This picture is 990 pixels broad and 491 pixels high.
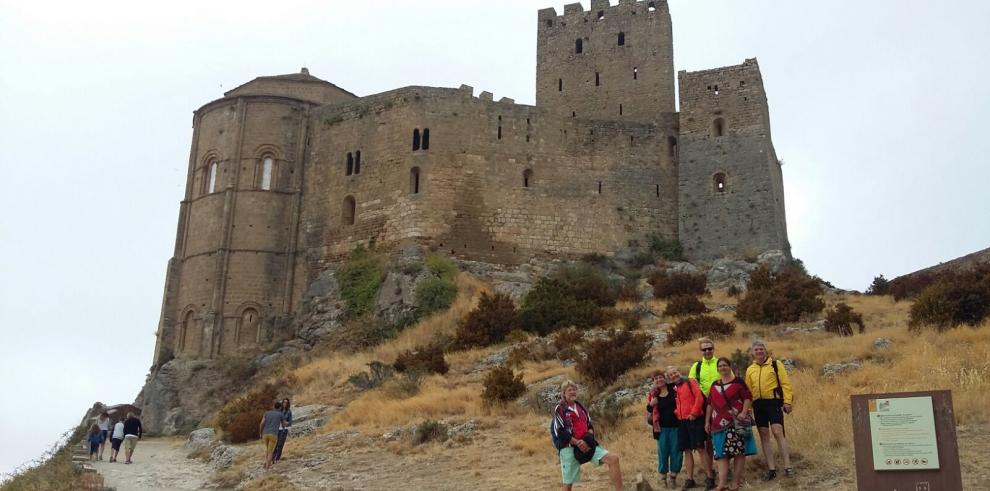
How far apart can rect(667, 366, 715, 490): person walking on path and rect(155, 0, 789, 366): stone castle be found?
55.9 feet

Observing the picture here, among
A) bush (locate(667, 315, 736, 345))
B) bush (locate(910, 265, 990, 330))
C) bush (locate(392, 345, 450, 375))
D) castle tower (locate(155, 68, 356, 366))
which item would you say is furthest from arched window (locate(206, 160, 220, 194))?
bush (locate(910, 265, 990, 330))

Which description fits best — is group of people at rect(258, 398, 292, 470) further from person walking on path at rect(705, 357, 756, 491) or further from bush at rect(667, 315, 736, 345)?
bush at rect(667, 315, 736, 345)

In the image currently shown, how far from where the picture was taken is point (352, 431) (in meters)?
14.1

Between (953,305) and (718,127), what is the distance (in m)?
13.1

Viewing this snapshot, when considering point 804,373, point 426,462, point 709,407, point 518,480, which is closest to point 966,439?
point 709,407

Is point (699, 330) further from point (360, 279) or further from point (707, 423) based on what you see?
point (360, 279)

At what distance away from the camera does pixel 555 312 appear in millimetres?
20516

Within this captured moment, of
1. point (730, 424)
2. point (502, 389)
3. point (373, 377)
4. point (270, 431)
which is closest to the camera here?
point (730, 424)

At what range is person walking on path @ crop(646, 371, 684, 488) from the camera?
8.40 meters

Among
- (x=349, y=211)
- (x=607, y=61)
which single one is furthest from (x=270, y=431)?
(x=607, y=61)

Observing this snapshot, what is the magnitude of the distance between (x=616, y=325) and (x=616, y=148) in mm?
8890

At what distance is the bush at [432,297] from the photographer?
75.4ft

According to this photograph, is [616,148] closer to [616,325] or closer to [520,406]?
[616,325]

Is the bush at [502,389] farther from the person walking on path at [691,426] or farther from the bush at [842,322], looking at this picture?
the bush at [842,322]
